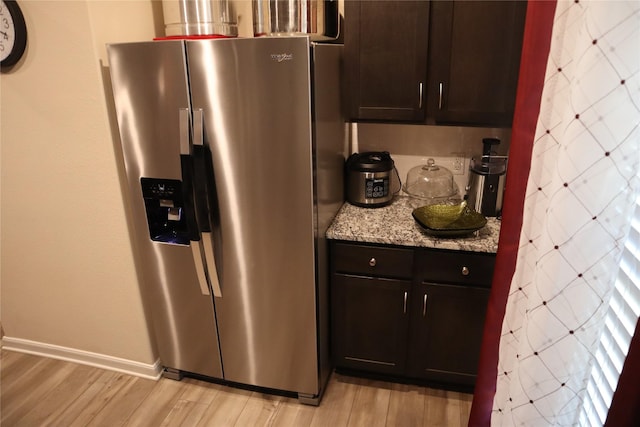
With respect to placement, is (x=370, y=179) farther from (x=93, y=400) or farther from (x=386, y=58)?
(x=93, y=400)

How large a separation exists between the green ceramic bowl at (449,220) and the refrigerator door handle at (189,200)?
3.14 ft

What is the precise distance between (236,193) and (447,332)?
114cm

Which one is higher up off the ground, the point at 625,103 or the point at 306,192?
the point at 625,103

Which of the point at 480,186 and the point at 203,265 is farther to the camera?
the point at 480,186

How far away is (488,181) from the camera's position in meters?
2.12

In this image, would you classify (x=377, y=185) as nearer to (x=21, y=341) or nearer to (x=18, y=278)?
(x=18, y=278)

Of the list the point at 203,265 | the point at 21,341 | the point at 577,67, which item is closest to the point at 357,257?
the point at 203,265

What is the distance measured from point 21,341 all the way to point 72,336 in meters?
0.38

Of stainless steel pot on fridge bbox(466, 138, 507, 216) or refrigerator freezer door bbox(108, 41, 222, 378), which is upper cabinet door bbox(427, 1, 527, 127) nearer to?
stainless steel pot on fridge bbox(466, 138, 507, 216)

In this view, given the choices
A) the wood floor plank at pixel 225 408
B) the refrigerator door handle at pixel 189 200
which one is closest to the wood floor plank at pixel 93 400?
the wood floor plank at pixel 225 408

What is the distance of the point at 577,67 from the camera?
928mm

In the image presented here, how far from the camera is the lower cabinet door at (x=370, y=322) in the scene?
2109 millimetres

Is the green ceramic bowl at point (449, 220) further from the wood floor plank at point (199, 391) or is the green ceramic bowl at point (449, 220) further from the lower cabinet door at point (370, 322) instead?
the wood floor plank at point (199, 391)

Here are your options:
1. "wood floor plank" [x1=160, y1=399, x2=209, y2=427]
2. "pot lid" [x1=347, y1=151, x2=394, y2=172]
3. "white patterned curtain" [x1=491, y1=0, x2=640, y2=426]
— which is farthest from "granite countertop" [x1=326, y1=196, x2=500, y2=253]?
"wood floor plank" [x1=160, y1=399, x2=209, y2=427]
